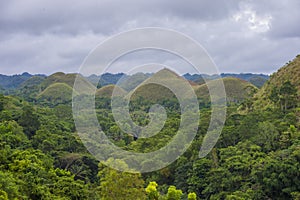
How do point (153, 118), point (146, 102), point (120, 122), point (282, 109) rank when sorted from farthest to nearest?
point (146, 102)
point (153, 118)
point (120, 122)
point (282, 109)

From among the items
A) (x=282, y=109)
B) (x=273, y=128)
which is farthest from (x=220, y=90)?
(x=273, y=128)

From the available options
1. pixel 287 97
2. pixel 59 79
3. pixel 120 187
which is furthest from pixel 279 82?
pixel 59 79

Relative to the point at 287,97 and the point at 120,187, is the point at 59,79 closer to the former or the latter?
the point at 287,97

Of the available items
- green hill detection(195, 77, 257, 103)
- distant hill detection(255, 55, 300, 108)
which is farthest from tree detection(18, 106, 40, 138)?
green hill detection(195, 77, 257, 103)

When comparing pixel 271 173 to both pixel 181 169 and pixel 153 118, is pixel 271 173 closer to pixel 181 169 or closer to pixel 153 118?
pixel 181 169

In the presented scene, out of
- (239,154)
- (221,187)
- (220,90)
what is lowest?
(221,187)

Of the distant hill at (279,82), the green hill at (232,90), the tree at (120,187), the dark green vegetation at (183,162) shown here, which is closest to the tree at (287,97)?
the dark green vegetation at (183,162)

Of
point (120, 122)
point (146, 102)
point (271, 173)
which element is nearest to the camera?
point (271, 173)

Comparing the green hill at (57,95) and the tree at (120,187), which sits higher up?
the green hill at (57,95)

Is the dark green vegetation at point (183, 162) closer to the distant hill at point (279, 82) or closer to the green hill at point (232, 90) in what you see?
the distant hill at point (279, 82)
